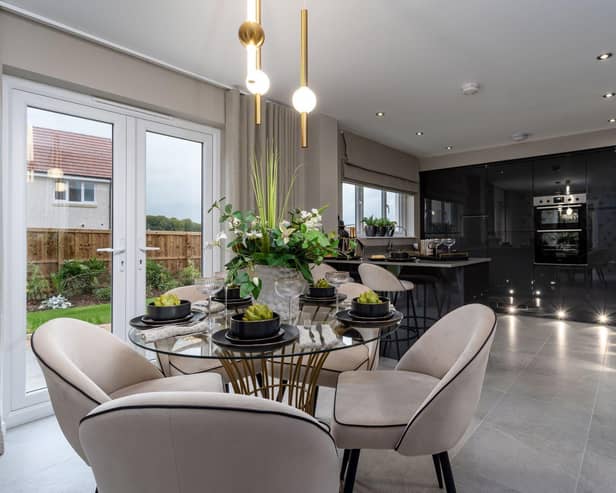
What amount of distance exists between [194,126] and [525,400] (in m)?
3.36

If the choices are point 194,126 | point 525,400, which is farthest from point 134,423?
point 194,126

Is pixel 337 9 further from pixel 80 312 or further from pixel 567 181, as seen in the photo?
pixel 567 181

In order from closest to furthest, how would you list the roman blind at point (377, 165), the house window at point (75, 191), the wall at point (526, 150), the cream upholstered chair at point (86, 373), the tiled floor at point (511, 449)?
the cream upholstered chair at point (86, 373)
the tiled floor at point (511, 449)
the house window at point (75, 191)
the roman blind at point (377, 165)
the wall at point (526, 150)

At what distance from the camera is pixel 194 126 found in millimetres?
3311

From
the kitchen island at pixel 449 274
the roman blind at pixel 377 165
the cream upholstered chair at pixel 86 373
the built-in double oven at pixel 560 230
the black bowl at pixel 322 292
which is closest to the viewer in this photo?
the cream upholstered chair at pixel 86 373

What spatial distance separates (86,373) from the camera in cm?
136

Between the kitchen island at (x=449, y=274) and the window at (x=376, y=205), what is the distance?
5.07ft

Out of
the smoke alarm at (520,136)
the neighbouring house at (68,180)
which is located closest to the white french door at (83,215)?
the neighbouring house at (68,180)

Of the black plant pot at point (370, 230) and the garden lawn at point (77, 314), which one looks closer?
the garden lawn at point (77, 314)

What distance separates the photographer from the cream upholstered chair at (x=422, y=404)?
1.13 metres

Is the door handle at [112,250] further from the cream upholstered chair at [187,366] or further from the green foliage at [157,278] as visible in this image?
the cream upholstered chair at [187,366]

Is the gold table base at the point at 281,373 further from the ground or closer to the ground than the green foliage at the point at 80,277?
closer to the ground

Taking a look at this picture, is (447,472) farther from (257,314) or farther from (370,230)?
(370,230)

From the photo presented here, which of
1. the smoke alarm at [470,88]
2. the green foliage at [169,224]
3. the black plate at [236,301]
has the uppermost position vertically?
the smoke alarm at [470,88]
